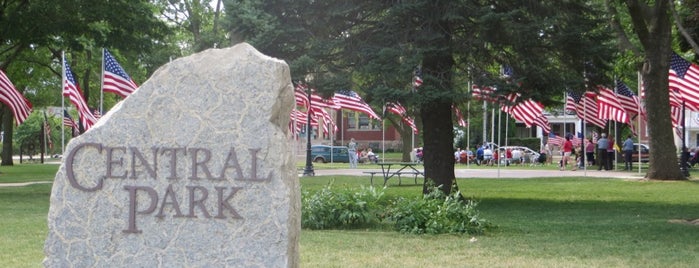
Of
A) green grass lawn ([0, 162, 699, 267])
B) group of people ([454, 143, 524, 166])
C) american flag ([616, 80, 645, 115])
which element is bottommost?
green grass lawn ([0, 162, 699, 267])

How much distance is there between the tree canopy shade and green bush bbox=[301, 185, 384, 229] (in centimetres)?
313

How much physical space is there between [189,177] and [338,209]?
690cm

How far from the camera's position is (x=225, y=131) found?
273 inches

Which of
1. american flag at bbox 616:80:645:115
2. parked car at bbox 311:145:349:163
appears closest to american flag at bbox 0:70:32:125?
american flag at bbox 616:80:645:115

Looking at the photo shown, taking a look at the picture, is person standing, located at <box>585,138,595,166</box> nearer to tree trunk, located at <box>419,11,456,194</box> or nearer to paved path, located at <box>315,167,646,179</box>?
paved path, located at <box>315,167,646,179</box>

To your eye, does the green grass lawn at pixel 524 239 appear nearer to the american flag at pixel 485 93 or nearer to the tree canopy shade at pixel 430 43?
the american flag at pixel 485 93

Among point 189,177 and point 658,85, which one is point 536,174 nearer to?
point 658,85

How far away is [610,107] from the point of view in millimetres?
31297

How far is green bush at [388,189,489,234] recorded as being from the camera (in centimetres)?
1285

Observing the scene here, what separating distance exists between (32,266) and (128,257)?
2.79 meters

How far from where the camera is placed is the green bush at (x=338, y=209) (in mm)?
13656

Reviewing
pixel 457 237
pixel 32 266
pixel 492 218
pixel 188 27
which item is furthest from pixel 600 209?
pixel 188 27

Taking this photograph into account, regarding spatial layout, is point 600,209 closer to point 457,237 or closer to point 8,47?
point 457,237

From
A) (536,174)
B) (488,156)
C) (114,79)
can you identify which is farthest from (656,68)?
(488,156)
